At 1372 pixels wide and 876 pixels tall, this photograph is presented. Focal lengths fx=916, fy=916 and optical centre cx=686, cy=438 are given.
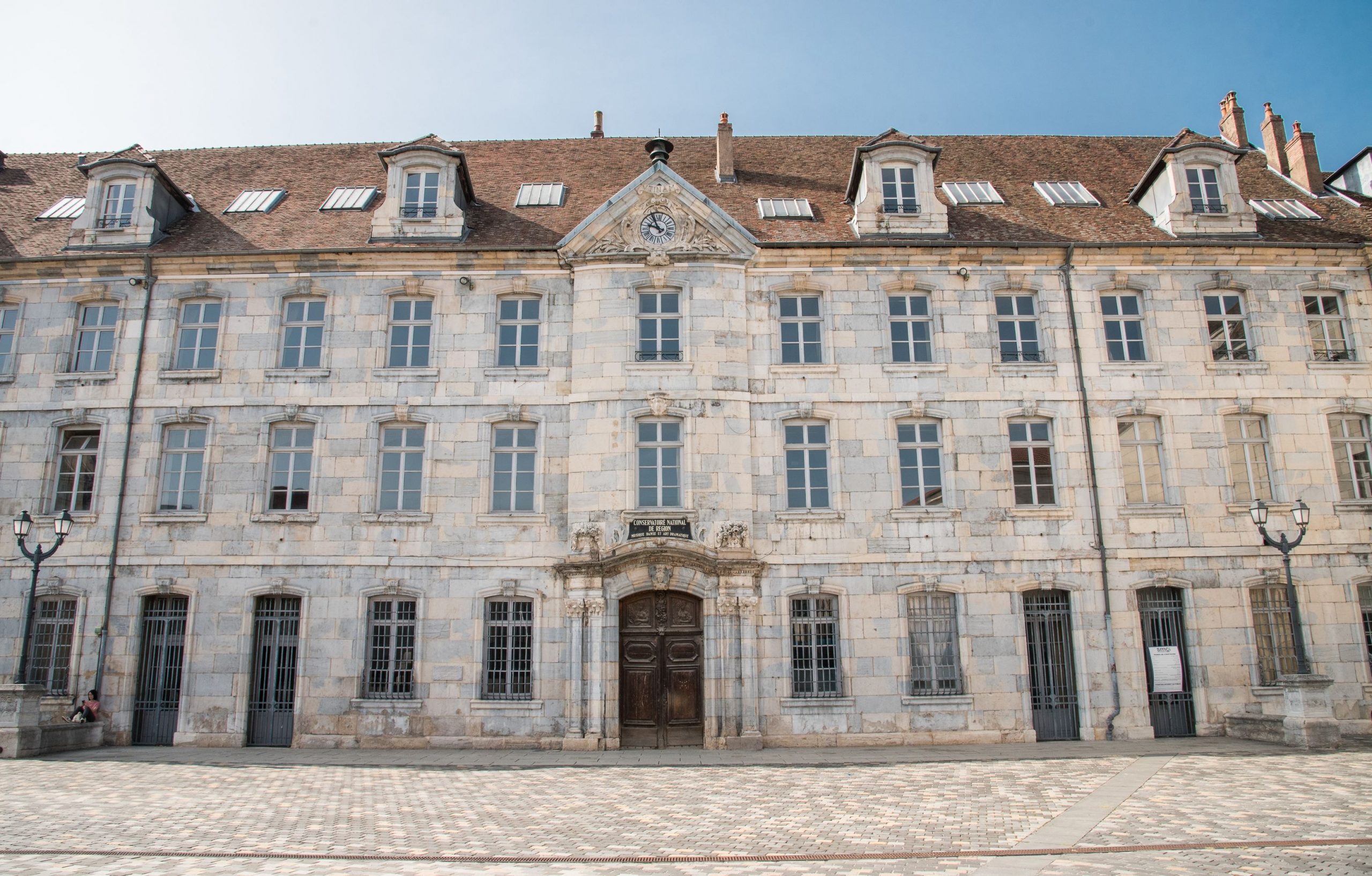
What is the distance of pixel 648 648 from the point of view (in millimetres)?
17844

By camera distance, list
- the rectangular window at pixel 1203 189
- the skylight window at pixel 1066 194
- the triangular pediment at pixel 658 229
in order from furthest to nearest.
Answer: the skylight window at pixel 1066 194 → the rectangular window at pixel 1203 189 → the triangular pediment at pixel 658 229

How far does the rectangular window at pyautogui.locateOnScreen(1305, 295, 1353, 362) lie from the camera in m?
19.9

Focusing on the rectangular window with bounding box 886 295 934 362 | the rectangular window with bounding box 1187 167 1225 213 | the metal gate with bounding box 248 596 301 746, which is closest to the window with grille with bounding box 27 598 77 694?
the metal gate with bounding box 248 596 301 746

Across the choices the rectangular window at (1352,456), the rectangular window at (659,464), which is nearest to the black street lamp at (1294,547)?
the rectangular window at (1352,456)

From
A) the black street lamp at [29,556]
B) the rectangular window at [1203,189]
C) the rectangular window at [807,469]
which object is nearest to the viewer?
the black street lamp at [29,556]

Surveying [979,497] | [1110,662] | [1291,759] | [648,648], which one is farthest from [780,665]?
[1291,759]

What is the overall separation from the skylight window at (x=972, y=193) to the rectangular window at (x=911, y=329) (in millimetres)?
3621

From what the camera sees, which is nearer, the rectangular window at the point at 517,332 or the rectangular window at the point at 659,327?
the rectangular window at the point at 659,327

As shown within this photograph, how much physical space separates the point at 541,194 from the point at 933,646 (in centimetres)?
1373

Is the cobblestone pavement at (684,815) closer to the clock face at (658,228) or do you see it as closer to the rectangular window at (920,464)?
the rectangular window at (920,464)

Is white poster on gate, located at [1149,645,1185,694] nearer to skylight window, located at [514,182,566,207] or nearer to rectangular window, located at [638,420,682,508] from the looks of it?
rectangular window, located at [638,420,682,508]

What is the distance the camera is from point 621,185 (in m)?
22.5

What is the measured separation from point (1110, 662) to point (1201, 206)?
1051cm

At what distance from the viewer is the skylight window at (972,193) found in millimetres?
21875
